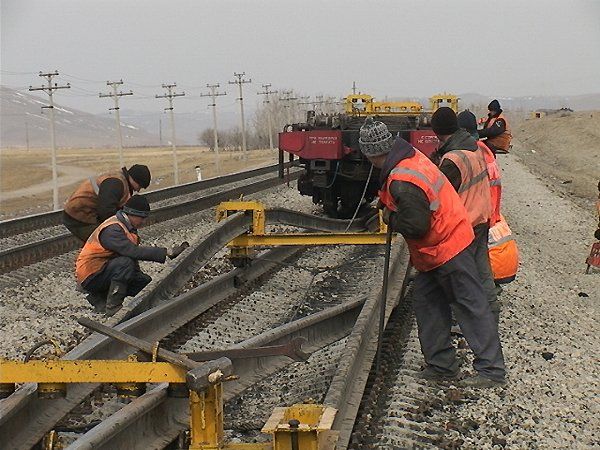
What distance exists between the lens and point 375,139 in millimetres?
5078

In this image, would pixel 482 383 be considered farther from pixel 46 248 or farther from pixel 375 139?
pixel 46 248

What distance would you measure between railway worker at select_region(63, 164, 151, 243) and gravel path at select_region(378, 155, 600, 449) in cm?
348

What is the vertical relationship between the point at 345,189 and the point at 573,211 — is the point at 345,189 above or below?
above

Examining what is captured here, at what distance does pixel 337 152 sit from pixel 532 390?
7.23 meters

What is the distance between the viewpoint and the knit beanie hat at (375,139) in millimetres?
5074

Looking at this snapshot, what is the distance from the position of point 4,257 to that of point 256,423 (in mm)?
5739

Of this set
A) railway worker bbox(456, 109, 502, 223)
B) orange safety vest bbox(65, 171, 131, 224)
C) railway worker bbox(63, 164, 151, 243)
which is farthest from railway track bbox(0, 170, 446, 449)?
orange safety vest bbox(65, 171, 131, 224)

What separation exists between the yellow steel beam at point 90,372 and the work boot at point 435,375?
2141mm

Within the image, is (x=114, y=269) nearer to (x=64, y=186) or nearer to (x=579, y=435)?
(x=579, y=435)

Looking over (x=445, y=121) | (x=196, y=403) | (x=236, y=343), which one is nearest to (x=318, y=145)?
(x=236, y=343)

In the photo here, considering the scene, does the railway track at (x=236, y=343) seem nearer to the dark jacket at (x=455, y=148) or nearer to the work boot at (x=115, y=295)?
the work boot at (x=115, y=295)

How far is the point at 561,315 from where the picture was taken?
25.7ft

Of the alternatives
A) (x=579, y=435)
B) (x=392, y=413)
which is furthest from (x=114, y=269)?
(x=579, y=435)

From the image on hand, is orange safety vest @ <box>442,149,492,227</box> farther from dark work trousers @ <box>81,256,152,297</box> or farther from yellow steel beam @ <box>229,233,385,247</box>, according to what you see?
dark work trousers @ <box>81,256,152,297</box>
